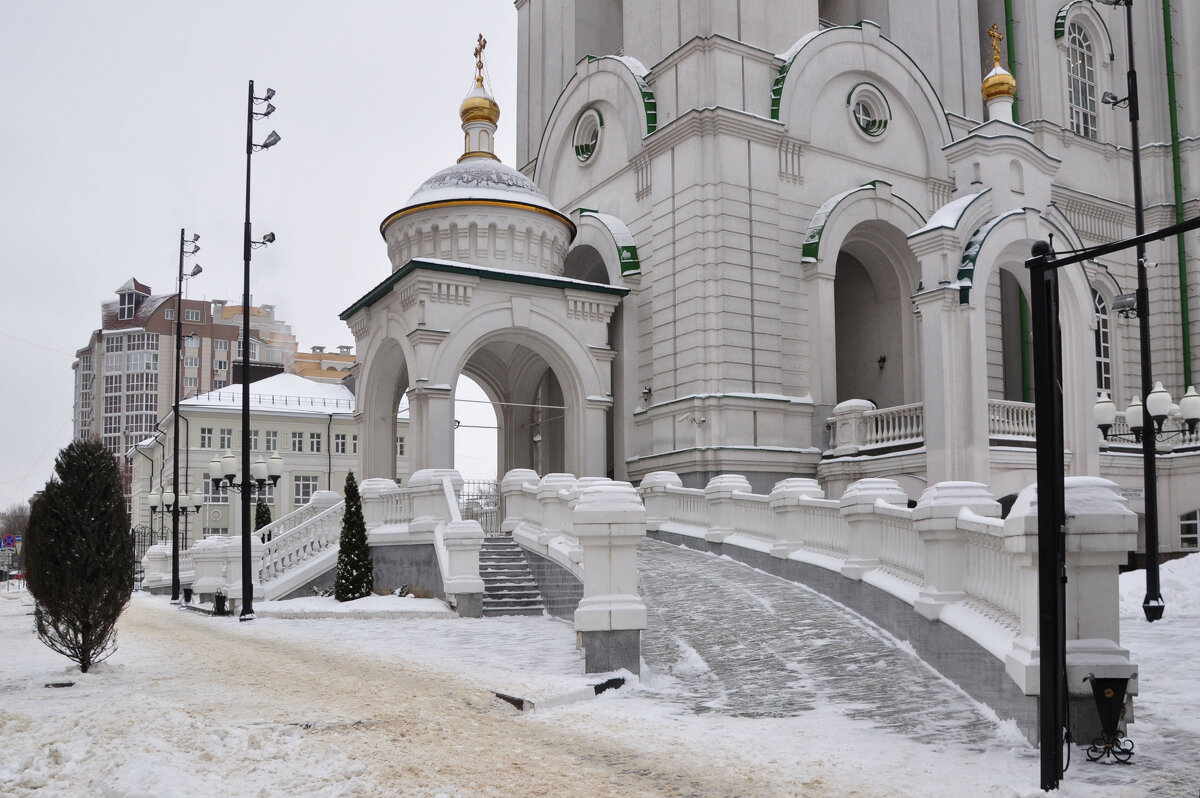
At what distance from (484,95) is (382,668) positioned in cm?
2271

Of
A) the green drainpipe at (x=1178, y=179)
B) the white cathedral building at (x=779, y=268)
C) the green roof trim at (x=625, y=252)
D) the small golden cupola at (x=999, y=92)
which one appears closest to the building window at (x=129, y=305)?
the white cathedral building at (x=779, y=268)

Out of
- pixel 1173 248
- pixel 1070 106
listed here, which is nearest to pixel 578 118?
pixel 1070 106

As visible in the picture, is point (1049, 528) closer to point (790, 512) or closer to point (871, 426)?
point (790, 512)

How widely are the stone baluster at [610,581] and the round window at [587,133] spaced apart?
20.7m

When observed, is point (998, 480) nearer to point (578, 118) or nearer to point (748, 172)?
point (748, 172)

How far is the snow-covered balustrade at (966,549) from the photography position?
7.56 metres

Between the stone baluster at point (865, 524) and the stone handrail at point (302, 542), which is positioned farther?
the stone handrail at point (302, 542)

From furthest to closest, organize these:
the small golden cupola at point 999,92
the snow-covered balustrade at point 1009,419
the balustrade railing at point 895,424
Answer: the small golden cupola at point 999,92 → the balustrade railing at point 895,424 → the snow-covered balustrade at point 1009,419

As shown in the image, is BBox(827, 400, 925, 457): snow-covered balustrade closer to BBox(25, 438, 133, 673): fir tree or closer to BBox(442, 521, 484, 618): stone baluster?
BBox(442, 521, 484, 618): stone baluster

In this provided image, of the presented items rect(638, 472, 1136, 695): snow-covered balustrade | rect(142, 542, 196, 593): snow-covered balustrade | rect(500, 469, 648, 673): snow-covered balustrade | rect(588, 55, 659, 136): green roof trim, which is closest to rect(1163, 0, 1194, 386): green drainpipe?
rect(588, 55, 659, 136): green roof trim

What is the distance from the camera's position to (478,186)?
28.5m

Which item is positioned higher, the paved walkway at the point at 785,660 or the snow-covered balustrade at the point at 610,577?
the snow-covered balustrade at the point at 610,577

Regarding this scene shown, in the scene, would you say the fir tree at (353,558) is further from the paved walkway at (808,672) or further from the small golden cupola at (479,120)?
the small golden cupola at (479,120)

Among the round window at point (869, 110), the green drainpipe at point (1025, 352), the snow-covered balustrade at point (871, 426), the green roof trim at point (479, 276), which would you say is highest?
the round window at point (869, 110)
